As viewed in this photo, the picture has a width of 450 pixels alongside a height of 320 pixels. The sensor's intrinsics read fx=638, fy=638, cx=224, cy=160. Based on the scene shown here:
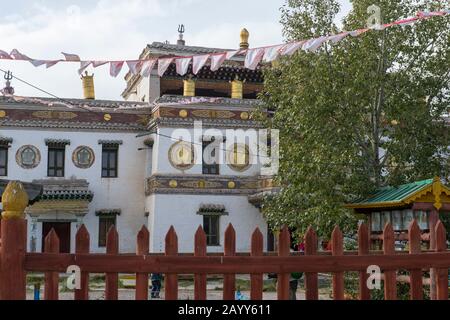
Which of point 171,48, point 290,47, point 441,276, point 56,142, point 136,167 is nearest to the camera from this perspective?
point 441,276

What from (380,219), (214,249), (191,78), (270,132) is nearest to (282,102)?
(270,132)

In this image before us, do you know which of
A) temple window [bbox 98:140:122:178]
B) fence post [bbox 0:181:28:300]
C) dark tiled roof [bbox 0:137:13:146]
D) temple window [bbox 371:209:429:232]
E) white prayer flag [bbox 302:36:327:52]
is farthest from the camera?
temple window [bbox 98:140:122:178]

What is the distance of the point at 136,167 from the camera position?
28.2 m

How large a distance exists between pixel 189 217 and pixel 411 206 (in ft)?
56.9

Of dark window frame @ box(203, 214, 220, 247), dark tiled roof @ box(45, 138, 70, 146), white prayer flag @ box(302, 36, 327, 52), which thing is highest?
white prayer flag @ box(302, 36, 327, 52)

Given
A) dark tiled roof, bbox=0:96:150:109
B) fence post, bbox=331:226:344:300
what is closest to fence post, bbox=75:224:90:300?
fence post, bbox=331:226:344:300

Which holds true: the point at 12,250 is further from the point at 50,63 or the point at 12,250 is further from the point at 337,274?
→ the point at 50,63

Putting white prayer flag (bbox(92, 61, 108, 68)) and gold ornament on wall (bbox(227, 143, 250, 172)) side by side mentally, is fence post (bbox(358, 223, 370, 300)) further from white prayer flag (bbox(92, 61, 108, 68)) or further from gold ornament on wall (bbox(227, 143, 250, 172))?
gold ornament on wall (bbox(227, 143, 250, 172))

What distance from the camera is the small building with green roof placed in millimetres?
10477

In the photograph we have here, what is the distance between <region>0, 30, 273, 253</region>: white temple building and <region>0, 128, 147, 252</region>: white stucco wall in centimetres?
4

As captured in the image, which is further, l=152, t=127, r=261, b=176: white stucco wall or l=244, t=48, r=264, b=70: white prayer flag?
l=152, t=127, r=261, b=176: white stucco wall

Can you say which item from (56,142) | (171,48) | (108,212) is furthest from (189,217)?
(171,48)

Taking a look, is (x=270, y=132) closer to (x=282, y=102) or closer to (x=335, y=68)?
(x=282, y=102)

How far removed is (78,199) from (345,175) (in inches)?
666
